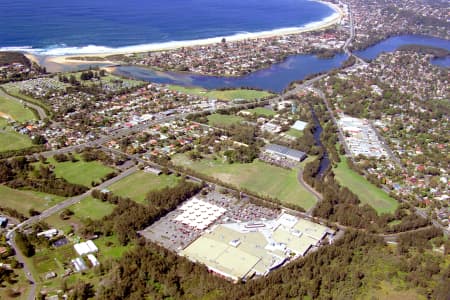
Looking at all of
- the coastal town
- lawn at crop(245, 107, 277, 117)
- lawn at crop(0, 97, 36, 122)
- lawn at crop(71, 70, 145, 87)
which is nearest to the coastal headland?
the coastal town

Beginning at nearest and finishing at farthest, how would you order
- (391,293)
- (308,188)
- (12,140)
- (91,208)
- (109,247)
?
(391,293)
(109,247)
(91,208)
(308,188)
(12,140)

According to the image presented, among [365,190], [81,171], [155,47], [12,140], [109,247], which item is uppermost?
[155,47]

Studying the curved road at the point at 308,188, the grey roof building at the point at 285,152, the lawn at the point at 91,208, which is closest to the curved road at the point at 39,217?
the lawn at the point at 91,208

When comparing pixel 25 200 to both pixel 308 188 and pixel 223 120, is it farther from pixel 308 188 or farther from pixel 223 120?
pixel 223 120

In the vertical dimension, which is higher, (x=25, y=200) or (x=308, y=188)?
(x=25, y=200)

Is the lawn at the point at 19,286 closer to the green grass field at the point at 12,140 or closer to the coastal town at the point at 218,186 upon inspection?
the coastal town at the point at 218,186

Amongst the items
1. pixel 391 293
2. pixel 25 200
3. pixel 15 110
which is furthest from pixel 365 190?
pixel 15 110

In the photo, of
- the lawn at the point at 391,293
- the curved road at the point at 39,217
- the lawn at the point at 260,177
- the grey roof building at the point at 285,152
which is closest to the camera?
the curved road at the point at 39,217
